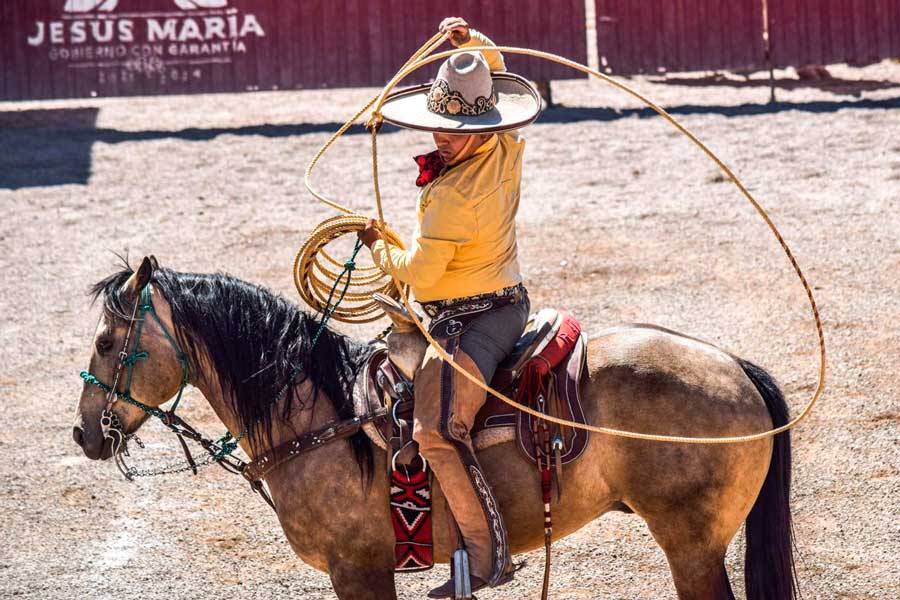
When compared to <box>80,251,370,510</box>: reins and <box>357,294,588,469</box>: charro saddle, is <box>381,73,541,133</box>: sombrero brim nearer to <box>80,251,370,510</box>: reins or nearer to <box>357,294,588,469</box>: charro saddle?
<box>80,251,370,510</box>: reins

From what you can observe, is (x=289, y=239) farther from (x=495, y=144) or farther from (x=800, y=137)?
(x=495, y=144)

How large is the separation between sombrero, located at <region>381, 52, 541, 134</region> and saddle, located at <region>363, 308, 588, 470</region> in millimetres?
1053

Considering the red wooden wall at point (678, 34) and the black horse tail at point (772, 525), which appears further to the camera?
the red wooden wall at point (678, 34)

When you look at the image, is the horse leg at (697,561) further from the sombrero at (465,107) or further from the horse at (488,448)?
the sombrero at (465,107)

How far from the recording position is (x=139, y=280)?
545cm

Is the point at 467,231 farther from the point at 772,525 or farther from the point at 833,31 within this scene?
the point at 833,31

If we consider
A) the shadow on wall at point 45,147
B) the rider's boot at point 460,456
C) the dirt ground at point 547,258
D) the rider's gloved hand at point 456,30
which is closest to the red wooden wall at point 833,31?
the dirt ground at point 547,258

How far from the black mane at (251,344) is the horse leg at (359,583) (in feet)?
1.50

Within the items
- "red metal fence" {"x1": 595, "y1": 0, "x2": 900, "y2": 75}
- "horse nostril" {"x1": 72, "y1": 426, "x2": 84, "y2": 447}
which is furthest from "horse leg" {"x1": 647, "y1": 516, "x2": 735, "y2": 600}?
"red metal fence" {"x1": 595, "y1": 0, "x2": 900, "y2": 75}

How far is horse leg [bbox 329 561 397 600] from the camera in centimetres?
550

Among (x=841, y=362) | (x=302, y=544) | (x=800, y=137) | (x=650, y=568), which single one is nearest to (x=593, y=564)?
(x=650, y=568)

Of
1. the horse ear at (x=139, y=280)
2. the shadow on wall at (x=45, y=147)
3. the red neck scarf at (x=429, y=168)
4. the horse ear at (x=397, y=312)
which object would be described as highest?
the shadow on wall at (x=45, y=147)

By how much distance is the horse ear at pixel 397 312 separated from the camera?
5.43 meters

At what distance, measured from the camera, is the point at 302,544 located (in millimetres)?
5602
